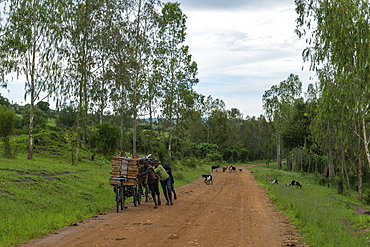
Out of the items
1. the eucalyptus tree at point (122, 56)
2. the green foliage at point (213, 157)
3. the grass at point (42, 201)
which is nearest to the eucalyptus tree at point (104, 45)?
the eucalyptus tree at point (122, 56)

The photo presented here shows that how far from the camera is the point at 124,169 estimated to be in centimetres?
1451

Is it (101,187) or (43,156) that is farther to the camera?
(43,156)

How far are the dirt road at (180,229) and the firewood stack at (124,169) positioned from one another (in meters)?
1.18

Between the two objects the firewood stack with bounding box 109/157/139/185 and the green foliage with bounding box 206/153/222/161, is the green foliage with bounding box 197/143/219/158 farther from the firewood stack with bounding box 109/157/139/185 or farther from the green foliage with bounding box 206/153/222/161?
the firewood stack with bounding box 109/157/139/185

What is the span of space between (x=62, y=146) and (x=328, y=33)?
88.1ft

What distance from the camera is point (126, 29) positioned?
35.9m

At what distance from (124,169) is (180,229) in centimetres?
481

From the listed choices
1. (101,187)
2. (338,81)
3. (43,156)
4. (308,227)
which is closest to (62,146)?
(43,156)

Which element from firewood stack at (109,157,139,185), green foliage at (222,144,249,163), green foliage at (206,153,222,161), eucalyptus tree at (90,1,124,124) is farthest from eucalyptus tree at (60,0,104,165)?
green foliage at (222,144,249,163)

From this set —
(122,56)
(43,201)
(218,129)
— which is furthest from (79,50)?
(218,129)

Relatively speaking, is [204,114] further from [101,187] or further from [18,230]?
[18,230]

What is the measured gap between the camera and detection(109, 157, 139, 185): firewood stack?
14.4 m

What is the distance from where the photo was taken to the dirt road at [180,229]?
8961mm

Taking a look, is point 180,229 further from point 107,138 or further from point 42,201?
point 107,138
